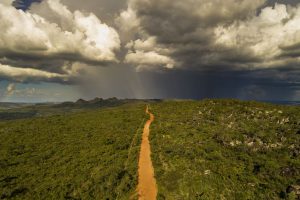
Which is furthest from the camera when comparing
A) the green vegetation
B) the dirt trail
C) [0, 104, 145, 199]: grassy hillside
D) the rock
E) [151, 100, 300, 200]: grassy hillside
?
[0, 104, 145, 199]: grassy hillside

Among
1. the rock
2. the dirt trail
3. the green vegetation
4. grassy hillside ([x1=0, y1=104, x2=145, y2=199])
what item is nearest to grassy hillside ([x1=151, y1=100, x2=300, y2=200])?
the rock

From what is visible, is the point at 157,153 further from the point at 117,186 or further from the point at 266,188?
the point at 266,188

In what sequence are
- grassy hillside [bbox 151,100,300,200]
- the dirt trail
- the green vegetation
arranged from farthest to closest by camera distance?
the green vegetation < the dirt trail < grassy hillside [bbox 151,100,300,200]

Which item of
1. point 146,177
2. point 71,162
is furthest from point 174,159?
point 71,162

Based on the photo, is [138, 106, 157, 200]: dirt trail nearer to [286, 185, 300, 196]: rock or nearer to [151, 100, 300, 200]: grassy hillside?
[151, 100, 300, 200]: grassy hillside

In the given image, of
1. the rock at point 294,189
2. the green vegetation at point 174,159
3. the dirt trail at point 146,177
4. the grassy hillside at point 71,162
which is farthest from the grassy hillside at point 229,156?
the grassy hillside at point 71,162

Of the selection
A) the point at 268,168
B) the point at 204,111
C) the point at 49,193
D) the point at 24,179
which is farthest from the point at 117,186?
the point at 204,111

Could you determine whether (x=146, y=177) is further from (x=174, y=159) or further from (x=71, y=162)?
(x=71, y=162)
